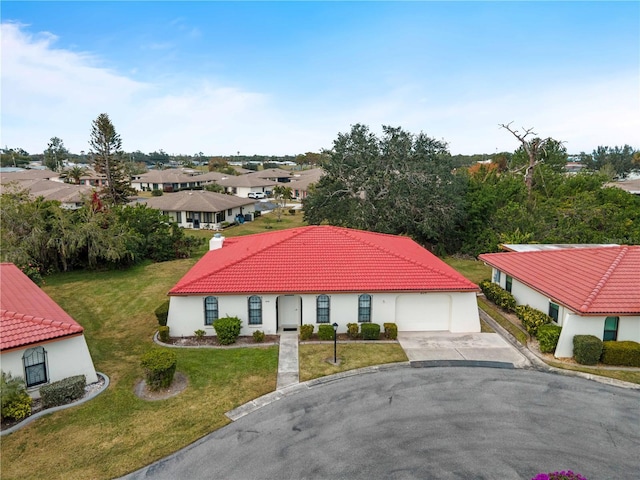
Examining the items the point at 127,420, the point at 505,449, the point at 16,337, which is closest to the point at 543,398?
the point at 505,449

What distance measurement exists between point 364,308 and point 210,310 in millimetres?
7399

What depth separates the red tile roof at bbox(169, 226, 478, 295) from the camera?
66.6 feet

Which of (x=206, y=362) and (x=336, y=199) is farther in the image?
(x=336, y=199)

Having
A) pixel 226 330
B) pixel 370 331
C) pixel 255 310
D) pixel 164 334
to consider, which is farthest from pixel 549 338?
pixel 164 334

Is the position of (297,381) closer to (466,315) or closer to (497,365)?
(497,365)

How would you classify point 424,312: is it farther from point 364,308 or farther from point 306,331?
point 306,331

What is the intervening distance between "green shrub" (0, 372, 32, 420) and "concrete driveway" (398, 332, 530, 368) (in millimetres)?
14065

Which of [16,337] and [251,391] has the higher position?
[16,337]

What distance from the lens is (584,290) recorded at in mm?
18812

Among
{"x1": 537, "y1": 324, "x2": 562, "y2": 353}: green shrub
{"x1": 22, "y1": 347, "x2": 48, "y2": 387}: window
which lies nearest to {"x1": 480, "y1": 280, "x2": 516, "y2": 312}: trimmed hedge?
{"x1": 537, "y1": 324, "x2": 562, "y2": 353}: green shrub

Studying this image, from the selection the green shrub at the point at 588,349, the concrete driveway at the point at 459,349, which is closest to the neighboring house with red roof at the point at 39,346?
the concrete driveway at the point at 459,349

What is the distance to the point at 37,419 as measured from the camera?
13.9 meters

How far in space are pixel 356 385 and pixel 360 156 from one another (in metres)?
26.4

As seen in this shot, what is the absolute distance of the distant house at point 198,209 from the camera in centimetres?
5512
